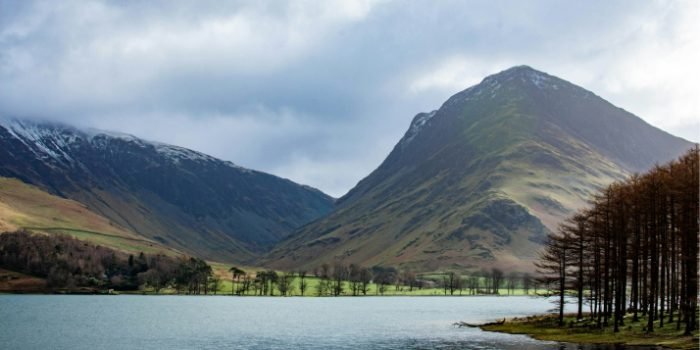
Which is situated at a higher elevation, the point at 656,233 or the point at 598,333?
the point at 656,233

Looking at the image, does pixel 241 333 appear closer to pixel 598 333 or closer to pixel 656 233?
pixel 598 333

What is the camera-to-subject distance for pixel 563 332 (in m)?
102

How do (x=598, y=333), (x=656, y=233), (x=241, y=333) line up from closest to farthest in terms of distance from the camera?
1. (x=656, y=233)
2. (x=598, y=333)
3. (x=241, y=333)

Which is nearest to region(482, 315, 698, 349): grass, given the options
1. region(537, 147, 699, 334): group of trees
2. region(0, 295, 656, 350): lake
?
region(537, 147, 699, 334): group of trees

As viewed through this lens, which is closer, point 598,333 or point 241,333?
point 598,333

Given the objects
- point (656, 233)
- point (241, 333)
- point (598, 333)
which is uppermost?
point (656, 233)

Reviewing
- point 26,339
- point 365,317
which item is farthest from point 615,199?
point 26,339

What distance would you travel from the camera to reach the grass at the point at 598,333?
7692 cm

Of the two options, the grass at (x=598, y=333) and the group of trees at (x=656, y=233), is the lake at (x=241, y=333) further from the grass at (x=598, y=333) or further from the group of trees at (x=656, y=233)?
the group of trees at (x=656, y=233)

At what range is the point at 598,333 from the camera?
9362 cm

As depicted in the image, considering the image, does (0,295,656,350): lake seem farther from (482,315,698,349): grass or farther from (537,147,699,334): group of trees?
(537,147,699,334): group of trees

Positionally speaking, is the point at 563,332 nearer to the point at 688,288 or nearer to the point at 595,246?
the point at 595,246

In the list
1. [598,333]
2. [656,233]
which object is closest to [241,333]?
[598,333]

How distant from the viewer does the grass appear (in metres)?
76.9
